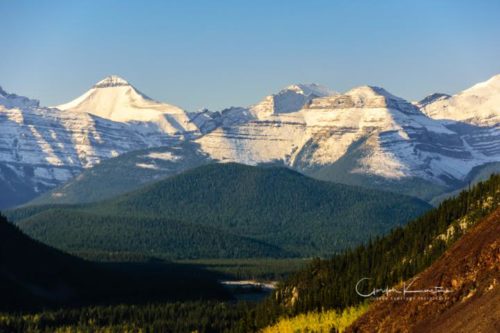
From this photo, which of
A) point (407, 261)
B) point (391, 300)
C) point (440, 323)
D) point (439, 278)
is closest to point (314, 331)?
point (407, 261)

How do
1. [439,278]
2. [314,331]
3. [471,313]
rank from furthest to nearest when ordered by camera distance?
[314,331] → [439,278] → [471,313]

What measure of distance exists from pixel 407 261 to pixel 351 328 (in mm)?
40232

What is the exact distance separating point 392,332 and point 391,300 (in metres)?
14.0

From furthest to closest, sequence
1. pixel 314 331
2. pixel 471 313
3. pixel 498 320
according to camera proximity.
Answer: pixel 314 331, pixel 471 313, pixel 498 320

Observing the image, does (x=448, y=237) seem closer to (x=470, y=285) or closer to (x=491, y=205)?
(x=491, y=205)

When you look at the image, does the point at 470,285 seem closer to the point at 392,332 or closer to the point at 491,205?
the point at 392,332

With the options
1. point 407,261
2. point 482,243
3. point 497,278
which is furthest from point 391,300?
point 407,261

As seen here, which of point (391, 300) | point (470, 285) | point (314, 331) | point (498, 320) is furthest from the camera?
point (314, 331)

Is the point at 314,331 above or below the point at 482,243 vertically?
below

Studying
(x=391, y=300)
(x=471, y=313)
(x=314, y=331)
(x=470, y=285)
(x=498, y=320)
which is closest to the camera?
(x=498, y=320)

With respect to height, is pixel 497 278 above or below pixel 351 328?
above

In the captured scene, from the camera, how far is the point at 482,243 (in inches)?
5802

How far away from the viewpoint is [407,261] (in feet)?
653

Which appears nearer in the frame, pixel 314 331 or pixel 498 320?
pixel 498 320
